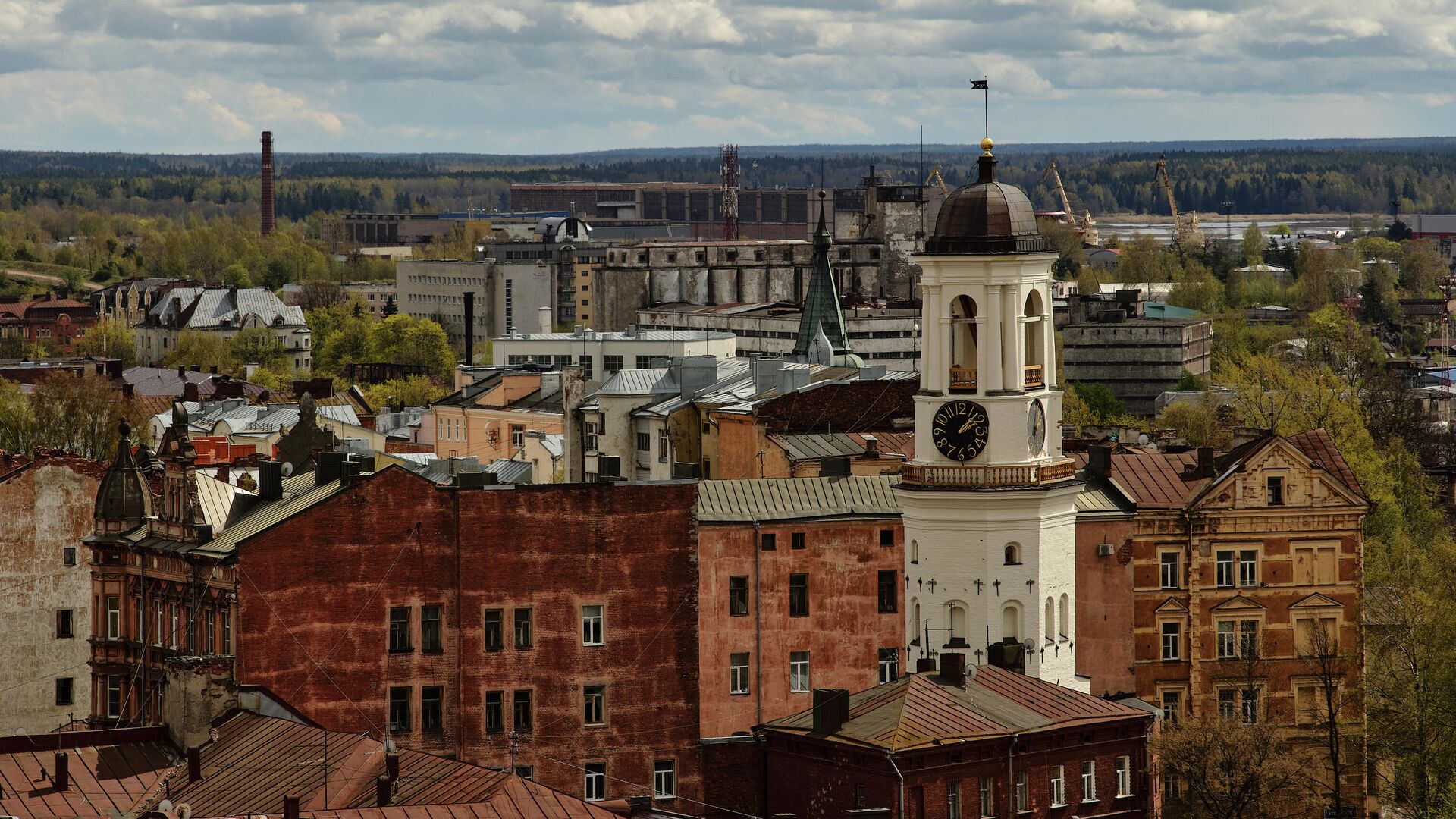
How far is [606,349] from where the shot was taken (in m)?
180

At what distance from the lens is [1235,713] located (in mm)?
90938

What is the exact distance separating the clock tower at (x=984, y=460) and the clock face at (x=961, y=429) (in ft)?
0.09

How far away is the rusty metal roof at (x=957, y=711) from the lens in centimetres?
7138

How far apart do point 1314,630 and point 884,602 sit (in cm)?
1437

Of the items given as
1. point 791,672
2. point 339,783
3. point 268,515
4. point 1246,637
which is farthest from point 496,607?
point 1246,637

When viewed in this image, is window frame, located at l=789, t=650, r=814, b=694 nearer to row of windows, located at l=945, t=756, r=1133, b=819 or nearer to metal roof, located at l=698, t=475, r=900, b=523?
metal roof, located at l=698, t=475, r=900, b=523

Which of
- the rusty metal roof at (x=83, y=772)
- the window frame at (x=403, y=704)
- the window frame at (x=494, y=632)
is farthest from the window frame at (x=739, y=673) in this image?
the rusty metal roof at (x=83, y=772)

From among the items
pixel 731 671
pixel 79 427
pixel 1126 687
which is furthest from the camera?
pixel 79 427

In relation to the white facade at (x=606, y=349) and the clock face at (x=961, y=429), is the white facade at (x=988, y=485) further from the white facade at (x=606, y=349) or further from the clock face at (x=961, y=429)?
the white facade at (x=606, y=349)

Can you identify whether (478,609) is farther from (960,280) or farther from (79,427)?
(79,427)

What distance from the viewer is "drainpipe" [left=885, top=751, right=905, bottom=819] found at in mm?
70125

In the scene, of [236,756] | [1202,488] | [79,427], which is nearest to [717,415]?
[1202,488]

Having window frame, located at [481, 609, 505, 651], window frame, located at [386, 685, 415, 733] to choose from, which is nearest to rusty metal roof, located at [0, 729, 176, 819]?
window frame, located at [386, 685, 415, 733]

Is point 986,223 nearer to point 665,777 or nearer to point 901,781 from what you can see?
point 901,781
